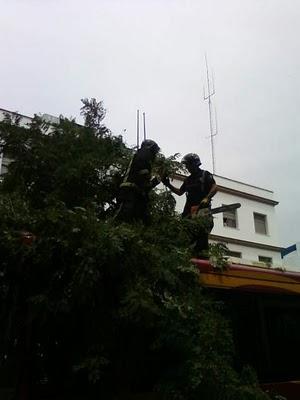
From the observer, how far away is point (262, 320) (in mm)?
4637

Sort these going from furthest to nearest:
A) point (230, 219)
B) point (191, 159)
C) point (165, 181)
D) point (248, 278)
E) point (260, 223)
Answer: point (260, 223) → point (230, 219) → point (191, 159) → point (165, 181) → point (248, 278)

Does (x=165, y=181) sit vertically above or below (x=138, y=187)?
above

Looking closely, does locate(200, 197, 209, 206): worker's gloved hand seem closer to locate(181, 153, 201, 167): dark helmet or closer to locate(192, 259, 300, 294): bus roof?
locate(181, 153, 201, 167): dark helmet

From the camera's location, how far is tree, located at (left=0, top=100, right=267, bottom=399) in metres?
3.63

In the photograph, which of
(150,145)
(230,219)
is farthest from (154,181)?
(230,219)

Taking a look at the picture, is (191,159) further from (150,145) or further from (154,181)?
(150,145)

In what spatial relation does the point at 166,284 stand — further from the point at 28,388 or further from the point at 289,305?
the point at 289,305

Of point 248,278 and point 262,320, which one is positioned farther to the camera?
point 248,278

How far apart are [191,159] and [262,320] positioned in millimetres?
2304

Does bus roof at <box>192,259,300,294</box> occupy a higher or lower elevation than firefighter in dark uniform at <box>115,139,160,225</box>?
lower

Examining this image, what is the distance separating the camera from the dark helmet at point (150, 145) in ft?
17.4

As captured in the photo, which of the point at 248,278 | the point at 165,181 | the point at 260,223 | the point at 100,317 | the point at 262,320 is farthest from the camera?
the point at 260,223

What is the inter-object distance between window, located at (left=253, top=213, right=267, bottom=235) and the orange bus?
3121cm

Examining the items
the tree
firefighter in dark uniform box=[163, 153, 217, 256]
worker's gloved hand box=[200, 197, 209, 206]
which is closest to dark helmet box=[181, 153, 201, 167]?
firefighter in dark uniform box=[163, 153, 217, 256]
